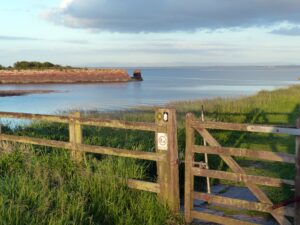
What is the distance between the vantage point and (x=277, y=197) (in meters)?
8.03

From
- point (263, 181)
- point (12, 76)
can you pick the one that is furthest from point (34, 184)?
point (12, 76)

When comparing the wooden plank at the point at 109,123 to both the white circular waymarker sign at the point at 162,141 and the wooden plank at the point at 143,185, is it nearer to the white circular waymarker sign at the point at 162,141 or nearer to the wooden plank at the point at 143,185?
the white circular waymarker sign at the point at 162,141

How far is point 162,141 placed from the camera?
6723mm

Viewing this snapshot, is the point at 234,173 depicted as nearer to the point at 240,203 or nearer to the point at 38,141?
the point at 240,203

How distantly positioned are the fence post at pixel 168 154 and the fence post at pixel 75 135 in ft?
5.42

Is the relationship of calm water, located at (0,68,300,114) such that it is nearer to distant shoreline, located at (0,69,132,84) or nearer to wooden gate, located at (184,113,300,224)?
distant shoreline, located at (0,69,132,84)

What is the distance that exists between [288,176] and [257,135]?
6.08 m

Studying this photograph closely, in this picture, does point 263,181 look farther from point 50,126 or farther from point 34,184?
point 50,126

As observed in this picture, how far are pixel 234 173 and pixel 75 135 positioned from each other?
2.85 m

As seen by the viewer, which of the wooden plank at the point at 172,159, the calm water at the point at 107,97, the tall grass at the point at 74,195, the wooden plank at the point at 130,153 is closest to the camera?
the tall grass at the point at 74,195

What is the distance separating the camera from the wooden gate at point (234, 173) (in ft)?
19.1

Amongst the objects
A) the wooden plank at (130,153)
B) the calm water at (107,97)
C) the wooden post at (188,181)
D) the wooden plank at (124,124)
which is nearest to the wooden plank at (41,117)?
the wooden plank at (124,124)

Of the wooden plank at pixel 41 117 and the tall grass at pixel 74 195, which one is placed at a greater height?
the wooden plank at pixel 41 117

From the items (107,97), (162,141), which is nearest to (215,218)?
(162,141)
